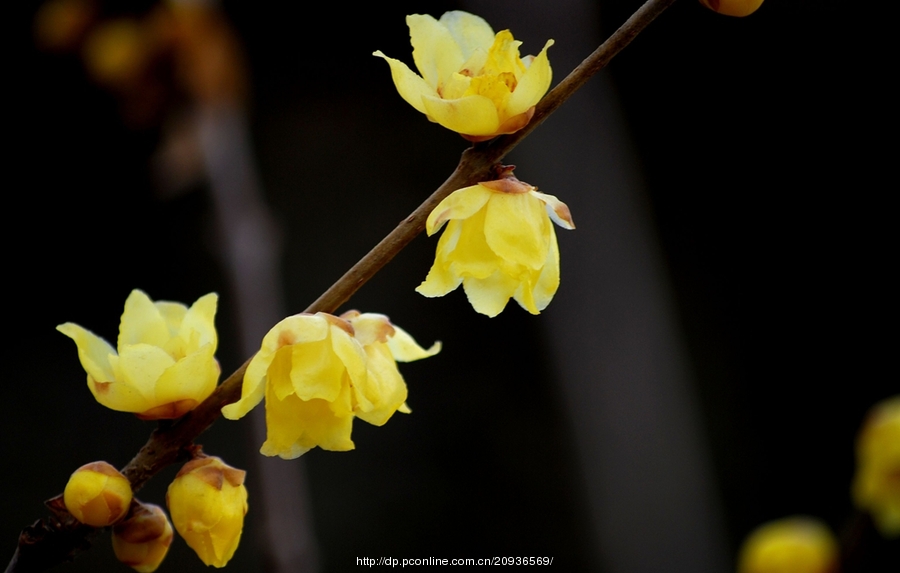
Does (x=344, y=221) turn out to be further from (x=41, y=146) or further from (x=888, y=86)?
(x=888, y=86)

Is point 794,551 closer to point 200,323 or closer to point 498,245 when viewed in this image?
point 498,245

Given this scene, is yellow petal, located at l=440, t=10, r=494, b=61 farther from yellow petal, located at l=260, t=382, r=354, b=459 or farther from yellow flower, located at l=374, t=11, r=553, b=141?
yellow petal, located at l=260, t=382, r=354, b=459

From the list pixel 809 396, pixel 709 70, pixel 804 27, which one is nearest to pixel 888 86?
pixel 804 27

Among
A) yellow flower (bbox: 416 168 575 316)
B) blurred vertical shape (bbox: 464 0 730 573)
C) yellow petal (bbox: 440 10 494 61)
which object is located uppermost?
blurred vertical shape (bbox: 464 0 730 573)

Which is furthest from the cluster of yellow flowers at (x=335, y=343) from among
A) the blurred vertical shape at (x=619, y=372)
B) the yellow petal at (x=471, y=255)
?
the blurred vertical shape at (x=619, y=372)

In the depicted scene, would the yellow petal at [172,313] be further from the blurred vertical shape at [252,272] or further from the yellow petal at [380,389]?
the blurred vertical shape at [252,272]

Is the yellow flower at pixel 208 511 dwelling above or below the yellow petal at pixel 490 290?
below

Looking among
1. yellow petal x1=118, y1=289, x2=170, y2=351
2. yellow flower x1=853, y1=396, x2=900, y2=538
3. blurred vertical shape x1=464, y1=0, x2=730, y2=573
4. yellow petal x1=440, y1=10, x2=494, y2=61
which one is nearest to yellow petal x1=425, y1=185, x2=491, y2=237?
yellow petal x1=440, y1=10, x2=494, y2=61
